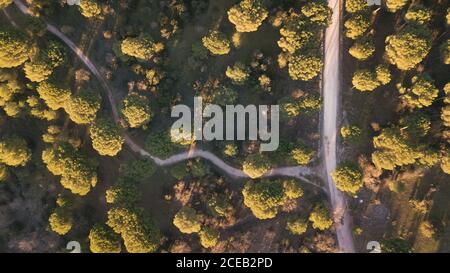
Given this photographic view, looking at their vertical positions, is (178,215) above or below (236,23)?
below

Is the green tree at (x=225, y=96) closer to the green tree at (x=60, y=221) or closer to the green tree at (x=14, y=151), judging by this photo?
the green tree at (x=60, y=221)

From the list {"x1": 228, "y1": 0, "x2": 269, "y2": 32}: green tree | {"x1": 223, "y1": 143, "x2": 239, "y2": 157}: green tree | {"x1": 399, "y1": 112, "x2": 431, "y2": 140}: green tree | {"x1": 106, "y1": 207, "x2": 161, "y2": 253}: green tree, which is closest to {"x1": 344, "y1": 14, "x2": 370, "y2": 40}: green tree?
{"x1": 228, "y1": 0, "x2": 269, "y2": 32}: green tree

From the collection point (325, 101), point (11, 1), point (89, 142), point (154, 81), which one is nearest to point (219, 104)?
point (154, 81)

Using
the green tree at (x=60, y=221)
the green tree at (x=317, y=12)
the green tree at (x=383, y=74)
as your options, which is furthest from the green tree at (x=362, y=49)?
the green tree at (x=60, y=221)

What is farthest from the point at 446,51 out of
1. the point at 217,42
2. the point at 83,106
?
the point at 83,106

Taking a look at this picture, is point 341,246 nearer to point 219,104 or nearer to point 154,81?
point 219,104

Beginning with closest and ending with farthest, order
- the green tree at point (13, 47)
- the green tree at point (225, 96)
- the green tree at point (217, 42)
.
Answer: the green tree at point (13, 47)
the green tree at point (217, 42)
the green tree at point (225, 96)

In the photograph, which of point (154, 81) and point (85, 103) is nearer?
point (85, 103)
